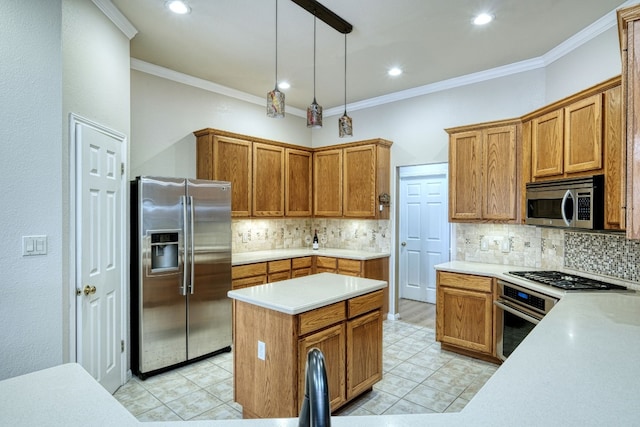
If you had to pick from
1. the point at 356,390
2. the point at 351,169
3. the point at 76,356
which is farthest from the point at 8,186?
the point at 351,169

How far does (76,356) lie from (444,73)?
14.3 ft

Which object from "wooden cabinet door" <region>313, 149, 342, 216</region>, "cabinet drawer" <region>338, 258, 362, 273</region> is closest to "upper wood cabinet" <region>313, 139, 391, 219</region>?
"wooden cabinet door" <region>313, 149, 342, 216</region>

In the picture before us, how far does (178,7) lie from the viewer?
2.74 metres

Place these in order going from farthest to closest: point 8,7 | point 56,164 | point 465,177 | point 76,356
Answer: point 465,177
point 76,356
point 56,164
point 8,7

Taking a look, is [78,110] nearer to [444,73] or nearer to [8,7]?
[8,7]

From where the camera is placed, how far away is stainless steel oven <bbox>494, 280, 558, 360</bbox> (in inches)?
110

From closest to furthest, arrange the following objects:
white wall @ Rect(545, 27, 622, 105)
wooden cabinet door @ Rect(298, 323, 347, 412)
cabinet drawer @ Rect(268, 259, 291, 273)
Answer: wooden cabinet door @ Rect(298, 323, 347, 412)
white wall @ Rect(545, 27, 622, 105)
cabinet drawer @ Rect(268, 259, 291, 273)

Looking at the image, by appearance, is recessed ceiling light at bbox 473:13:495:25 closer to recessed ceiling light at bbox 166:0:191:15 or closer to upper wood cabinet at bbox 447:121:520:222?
upper wood cabinet at bbox 447:121:520:222

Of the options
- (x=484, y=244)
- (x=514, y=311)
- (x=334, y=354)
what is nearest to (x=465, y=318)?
(x=514, y=311)

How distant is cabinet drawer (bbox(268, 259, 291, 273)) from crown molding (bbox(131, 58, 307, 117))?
2.25 metres

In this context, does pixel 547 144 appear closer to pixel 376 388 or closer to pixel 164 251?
pixel 376 388

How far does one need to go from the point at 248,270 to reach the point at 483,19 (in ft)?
11.0

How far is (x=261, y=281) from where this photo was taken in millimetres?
4309

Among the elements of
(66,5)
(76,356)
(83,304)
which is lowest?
(76,356)
